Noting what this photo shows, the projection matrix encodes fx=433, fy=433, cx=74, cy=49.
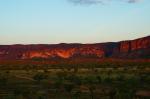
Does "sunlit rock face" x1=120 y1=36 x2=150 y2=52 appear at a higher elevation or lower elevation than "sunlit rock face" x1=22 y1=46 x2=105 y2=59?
higher

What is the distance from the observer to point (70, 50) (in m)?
157

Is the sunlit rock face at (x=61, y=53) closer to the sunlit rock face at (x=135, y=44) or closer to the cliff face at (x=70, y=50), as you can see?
the cliff face at (x=70, y=50)

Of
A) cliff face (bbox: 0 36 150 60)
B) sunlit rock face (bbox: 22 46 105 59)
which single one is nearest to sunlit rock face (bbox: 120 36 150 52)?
cliff face (bbox: 0 36 150 60)

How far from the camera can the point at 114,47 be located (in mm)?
148500

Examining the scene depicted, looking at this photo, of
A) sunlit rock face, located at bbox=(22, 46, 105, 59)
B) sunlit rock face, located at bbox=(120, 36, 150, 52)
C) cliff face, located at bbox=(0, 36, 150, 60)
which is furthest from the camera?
sunlit rock face, located at bbox=(22, 46, 105, 59)

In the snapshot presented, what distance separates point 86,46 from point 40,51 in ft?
56.7

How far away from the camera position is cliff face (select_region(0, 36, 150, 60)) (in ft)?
478

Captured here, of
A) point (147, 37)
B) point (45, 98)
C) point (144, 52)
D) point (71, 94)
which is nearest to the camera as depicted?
point (45, 98)

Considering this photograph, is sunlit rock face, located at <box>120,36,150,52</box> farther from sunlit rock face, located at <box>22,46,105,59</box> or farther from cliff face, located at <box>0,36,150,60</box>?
sunlit rock face, located at <box>22,46,105,59</box>

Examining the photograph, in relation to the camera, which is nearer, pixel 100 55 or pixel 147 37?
pixel 147 37

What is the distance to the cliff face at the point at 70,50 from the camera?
14575 centimetres

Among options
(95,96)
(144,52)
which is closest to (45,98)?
(95,96)

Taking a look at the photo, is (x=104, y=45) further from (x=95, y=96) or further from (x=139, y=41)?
(x=95, y=96)

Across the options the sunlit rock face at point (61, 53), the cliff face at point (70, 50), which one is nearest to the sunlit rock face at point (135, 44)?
the cliff face at point (70, 50)
